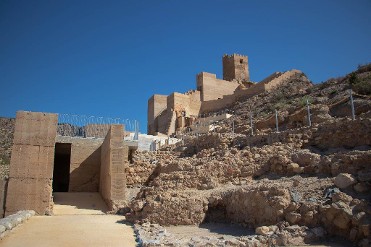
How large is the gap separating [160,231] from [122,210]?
421cm

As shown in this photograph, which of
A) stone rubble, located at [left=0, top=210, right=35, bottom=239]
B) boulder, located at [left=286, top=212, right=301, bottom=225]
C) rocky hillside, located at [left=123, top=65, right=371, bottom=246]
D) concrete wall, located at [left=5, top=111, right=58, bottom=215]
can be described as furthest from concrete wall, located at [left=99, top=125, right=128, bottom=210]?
boulder, located at [left=286, top=212, right=301, bottom=225]

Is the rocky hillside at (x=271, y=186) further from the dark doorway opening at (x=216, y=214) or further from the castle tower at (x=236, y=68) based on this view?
the castle tower at (x=236, y=68)

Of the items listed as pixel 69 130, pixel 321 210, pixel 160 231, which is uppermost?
pixel 69 130

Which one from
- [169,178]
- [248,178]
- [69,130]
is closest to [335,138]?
[248,178]

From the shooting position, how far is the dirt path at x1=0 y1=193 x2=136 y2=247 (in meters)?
7.90

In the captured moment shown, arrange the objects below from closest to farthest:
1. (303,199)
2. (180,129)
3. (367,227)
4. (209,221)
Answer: (367,227), (303,199), (209,221), (180,129)

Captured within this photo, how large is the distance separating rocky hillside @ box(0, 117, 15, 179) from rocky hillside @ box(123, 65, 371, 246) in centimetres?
2094

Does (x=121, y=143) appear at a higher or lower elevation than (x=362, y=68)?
lower

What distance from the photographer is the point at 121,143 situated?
1324 centimetres

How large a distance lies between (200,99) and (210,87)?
90.1 inches

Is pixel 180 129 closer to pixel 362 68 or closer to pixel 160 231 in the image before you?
pixel 362 68

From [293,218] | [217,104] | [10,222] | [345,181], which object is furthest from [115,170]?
[217,104]

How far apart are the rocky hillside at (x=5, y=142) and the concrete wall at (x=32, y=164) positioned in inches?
682

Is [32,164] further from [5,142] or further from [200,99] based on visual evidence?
[200,99]
